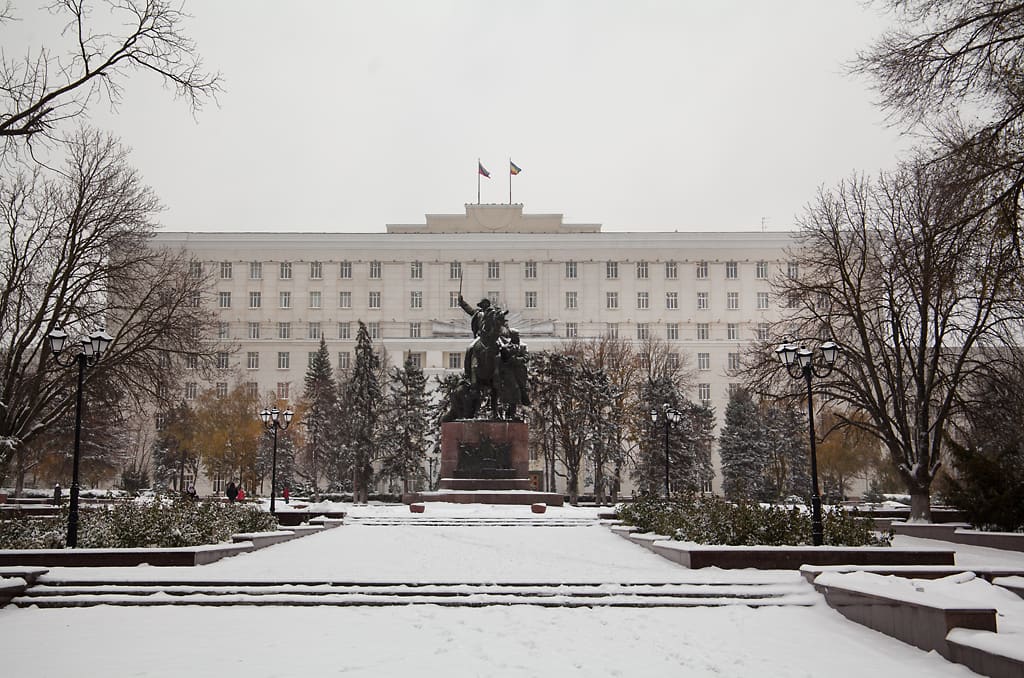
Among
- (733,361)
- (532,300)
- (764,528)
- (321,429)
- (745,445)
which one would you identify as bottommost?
(764,528)

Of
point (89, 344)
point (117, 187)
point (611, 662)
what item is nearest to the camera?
point (611, 662)

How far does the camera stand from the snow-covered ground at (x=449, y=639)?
7.43m

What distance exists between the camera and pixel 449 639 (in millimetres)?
8531

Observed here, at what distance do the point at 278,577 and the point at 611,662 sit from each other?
5498 mm

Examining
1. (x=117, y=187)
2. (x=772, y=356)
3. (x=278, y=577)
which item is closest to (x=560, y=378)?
(x=772, y=356)

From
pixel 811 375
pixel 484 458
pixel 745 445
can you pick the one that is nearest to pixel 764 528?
pixel 811 375

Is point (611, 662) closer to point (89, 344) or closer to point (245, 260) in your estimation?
point (89, 344)

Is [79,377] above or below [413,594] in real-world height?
above

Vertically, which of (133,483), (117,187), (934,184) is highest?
(117,187)

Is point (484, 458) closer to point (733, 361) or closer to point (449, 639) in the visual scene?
point (449, 639)

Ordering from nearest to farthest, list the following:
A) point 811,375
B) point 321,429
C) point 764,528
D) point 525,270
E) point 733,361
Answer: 1. point 764,528
2. point 811,375
3. point 321,429
4. point 733,361
5. point 525,270

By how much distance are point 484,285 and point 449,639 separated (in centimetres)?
7131

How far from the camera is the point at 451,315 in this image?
7888 centimetres

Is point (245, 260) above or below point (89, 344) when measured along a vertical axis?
above
